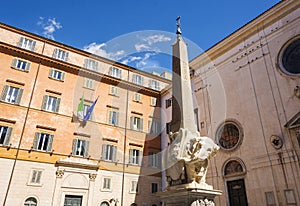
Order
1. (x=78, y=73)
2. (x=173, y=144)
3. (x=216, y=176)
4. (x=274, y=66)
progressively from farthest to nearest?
(x=78, y=73)
(x=216, y=176)
(x=274, y=66)
(x=173, y=144)

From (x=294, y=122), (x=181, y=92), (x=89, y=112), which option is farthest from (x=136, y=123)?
(x=181, y=92)

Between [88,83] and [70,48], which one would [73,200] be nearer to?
[88,83]

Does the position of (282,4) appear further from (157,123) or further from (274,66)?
(157,123)

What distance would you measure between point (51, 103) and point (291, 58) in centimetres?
1570

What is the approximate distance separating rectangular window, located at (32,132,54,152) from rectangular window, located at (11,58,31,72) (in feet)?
16.1

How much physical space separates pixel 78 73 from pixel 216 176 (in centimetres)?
1293

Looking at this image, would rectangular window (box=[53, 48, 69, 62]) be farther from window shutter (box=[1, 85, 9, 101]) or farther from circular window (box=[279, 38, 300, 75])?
circular window (box=[279, 38, 300, 75])

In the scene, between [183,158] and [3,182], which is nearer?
[183,158]

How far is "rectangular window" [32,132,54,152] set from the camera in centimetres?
1548

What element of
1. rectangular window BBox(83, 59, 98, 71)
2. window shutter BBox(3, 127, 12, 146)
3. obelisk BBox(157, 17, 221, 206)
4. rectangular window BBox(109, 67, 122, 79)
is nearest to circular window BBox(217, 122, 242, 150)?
obelisk BBox(157, 17, 221, 206)

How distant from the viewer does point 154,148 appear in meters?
20.6

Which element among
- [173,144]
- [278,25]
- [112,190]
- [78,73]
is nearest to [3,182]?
[112,190]

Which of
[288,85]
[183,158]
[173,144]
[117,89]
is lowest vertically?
[183,158]

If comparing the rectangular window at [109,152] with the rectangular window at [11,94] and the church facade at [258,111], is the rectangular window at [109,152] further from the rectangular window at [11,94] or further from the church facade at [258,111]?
the church facade at [258,111]
